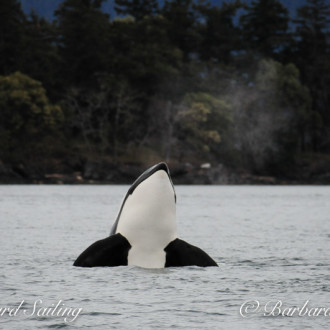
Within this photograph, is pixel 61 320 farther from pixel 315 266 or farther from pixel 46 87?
pixel 46 87

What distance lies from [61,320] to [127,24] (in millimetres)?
90645

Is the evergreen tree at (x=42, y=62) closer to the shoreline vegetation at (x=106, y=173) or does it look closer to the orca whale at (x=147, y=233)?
the shoreline vegetation at (x=106, y=173)

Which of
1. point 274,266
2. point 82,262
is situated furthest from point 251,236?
point 82,262

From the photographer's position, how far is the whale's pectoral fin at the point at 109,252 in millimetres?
12969

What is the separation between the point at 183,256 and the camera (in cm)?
1326

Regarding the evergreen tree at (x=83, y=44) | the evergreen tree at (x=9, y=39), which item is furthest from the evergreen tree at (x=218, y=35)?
the evergreen tree at (x=9, y=39)

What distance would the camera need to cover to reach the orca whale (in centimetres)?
1261

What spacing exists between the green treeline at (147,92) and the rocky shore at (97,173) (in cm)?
127

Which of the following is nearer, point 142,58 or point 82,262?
point 82,262

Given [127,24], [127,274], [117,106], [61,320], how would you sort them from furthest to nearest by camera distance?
1. [127,24]
2. [117,106]
3. [127,274]
4. [61,320]

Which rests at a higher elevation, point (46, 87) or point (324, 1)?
point (324, 1)

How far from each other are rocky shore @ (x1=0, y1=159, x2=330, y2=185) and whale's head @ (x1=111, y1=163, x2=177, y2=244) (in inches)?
2961

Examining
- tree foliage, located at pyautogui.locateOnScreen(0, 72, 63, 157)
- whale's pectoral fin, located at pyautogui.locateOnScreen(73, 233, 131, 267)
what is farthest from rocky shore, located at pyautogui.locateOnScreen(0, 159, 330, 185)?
whale's pectoral fin, located at pyautogui.locateOnScreen(73, 233, 131, 267)

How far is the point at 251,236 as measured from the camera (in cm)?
2272
